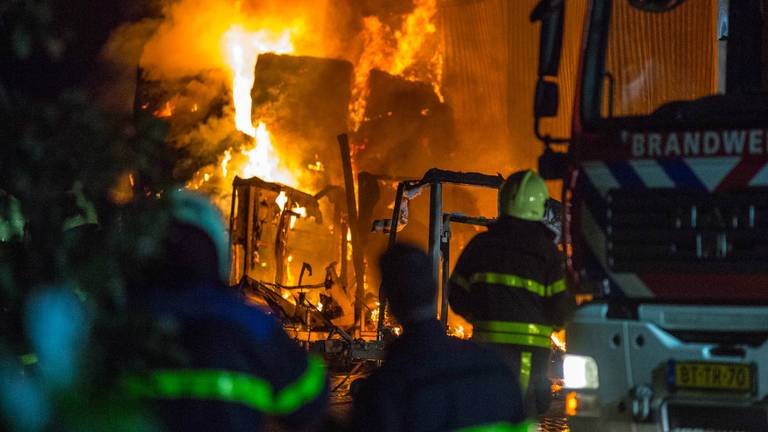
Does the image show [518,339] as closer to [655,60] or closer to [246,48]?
[655,60]

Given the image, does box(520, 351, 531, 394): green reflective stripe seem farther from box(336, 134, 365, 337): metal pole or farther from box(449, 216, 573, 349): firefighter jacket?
box(336, 134, 365, 337): metal pole

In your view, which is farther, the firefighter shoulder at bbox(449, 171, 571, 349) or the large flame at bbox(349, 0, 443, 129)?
the large flame at bbox(349, 0, 443, 129)

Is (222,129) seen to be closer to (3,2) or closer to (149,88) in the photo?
(149,88)

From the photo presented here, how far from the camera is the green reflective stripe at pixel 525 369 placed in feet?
16.4

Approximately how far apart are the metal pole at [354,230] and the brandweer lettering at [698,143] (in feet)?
46.8

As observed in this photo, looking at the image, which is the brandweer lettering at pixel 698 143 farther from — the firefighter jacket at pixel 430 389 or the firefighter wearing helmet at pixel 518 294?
the firefighter jacket at pixel 430 389

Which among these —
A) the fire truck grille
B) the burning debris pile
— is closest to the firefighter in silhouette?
the fire truck grille

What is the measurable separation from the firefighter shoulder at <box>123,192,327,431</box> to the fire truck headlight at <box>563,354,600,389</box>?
9.48 ft

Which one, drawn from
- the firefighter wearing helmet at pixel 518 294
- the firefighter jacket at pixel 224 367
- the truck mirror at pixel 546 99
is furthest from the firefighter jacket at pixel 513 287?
the firefighter jacket at pixel 224 367

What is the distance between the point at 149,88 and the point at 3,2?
1179 inches

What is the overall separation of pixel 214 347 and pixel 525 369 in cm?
309

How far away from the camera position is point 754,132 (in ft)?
16.2

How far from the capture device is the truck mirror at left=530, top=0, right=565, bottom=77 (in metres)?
5.18

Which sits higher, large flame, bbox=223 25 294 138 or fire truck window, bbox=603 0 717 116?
large flame, bbox=223 25 294 138
